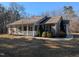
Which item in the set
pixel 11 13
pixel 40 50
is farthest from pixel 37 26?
pixel 40 50

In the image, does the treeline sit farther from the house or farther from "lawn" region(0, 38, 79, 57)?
"lawn" region(0, 38, 79, 57)

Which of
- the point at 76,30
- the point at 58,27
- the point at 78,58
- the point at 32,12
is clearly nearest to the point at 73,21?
the point at 76,30

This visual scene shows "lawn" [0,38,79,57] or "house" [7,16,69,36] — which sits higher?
"house" [7,16,69,36]

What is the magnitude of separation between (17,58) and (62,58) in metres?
2.40

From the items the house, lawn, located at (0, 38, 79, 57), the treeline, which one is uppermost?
the treeline

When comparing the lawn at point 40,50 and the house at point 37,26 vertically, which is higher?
the house at point 37,26

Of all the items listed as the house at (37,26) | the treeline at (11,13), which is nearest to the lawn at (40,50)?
the house at (37,26)

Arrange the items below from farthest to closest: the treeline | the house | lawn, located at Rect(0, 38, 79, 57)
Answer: the treeline
the house
lawn, located at Rect(0, 38, 79, 57)

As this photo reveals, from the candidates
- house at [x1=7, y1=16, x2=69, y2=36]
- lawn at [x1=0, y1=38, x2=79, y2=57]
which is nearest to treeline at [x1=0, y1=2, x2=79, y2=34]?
house at [x1=7, y1=16, x2=69, y2=36]

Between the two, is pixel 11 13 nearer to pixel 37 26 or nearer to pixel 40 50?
pixel 37 26

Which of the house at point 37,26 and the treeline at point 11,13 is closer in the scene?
the house at point 37,26

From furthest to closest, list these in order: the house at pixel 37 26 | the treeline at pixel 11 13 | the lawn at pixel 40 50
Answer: the treeline at pixel 11 13 → the house at pixel 37 26 → the lawn at pixel 40 50

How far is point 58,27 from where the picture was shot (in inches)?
1227

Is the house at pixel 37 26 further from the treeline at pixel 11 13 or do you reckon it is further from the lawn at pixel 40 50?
the lawn at pixel 40 50
